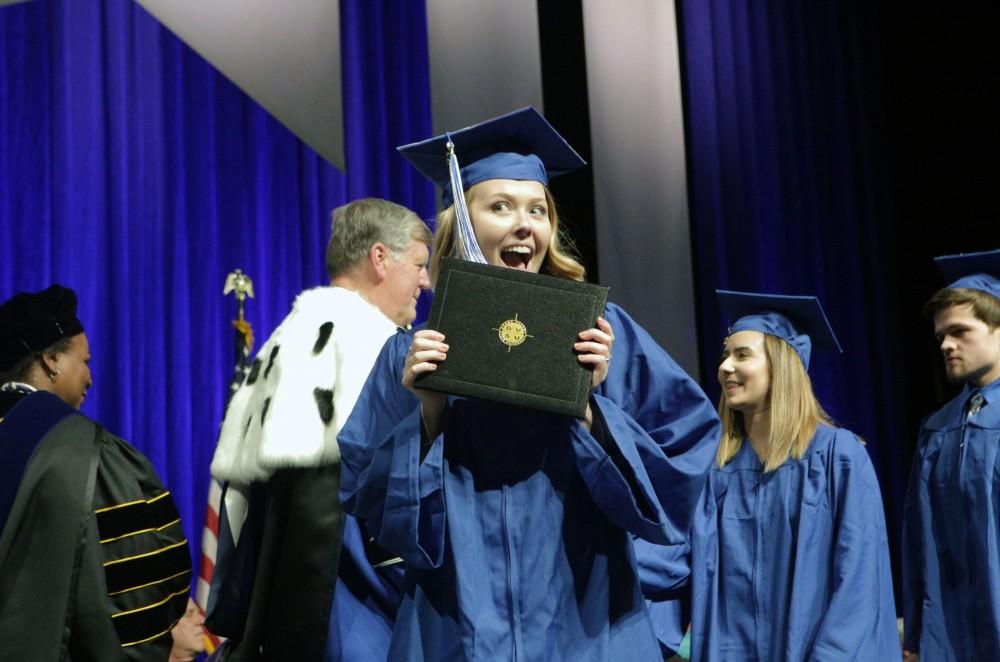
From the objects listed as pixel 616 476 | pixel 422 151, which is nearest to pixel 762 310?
pixel 422 151

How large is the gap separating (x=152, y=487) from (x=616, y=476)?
2.22 m

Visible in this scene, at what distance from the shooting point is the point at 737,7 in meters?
6.41

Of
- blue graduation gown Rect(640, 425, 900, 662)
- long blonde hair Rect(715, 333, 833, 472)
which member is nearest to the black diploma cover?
blue graduation gown Rect(640, 425, 900, 662)

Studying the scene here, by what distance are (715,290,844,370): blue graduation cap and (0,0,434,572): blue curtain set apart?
2.09m

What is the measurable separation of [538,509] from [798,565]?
1.75 metres

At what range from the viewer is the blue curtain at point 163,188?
577 centimetres

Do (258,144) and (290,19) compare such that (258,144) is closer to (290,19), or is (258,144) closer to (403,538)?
(290,19)

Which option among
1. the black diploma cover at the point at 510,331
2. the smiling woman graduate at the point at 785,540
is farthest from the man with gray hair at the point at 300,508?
the black diploma cover at the point at 510,331

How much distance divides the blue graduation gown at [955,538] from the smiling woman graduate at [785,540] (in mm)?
854

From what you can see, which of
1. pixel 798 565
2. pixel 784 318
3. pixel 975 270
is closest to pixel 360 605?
pixel 798 565

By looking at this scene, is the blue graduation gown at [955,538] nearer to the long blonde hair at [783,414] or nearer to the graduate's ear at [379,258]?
the long blonde hair at [783,414]

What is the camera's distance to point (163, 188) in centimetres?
598

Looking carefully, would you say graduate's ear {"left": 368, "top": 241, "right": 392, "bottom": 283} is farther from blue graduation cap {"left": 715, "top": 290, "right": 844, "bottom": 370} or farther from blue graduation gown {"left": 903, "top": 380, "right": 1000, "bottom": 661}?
blue graduation gown {"left": 903, "top": 380, "right": 1000, "bottom": 661}

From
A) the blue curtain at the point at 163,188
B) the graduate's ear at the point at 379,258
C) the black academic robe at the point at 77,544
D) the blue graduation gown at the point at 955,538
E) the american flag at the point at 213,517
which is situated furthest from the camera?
the blue curtain at the point at 163,188
